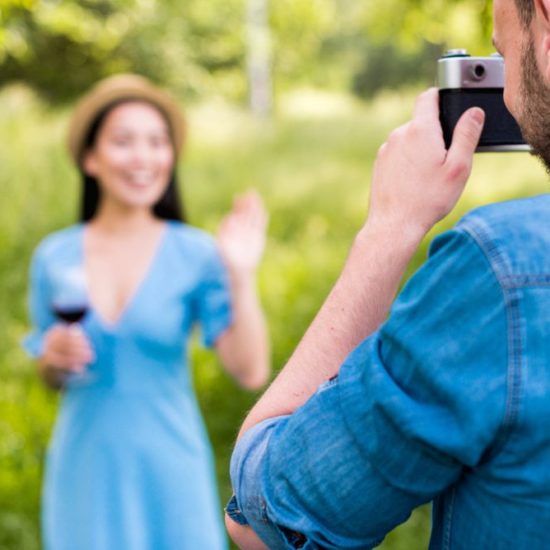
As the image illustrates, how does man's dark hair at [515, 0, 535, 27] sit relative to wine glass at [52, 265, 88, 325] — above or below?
above

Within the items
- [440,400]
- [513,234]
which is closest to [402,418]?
[440,400]

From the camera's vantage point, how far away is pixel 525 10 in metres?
0.95

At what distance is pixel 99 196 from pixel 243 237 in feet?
2.15

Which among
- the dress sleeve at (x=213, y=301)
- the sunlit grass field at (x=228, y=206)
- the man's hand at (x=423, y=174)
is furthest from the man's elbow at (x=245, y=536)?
the sunlit grass field at (x=228, y=206)

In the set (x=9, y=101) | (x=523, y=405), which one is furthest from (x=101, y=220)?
(x=9, y=101)

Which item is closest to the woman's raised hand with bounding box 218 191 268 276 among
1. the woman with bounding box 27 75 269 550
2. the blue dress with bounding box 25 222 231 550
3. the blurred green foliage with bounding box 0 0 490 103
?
the woman with bounding box 27 75 269 550

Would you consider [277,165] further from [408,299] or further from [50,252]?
[408,299]

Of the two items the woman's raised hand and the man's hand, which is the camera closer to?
the man's hand

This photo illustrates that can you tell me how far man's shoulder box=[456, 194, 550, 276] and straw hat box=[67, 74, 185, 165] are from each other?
8.26 ft

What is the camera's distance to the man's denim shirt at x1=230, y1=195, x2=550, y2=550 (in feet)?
2.80

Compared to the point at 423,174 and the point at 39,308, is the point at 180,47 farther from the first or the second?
the point at 423,174

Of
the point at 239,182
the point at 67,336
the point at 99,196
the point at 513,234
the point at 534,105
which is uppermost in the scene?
the point at 534,105

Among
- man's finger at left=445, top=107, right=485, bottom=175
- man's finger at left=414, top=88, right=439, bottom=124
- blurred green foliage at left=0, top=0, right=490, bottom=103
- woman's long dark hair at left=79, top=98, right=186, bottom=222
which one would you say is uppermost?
blurred green foliage at left=0, top=0, right=490, bottom=103

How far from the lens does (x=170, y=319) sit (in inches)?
117
